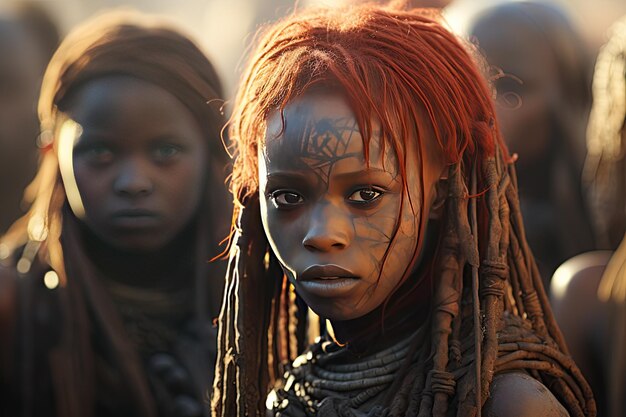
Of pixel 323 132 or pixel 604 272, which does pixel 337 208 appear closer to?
pixel 323 132

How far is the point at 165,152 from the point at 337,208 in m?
0.95

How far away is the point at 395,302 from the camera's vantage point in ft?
7.07

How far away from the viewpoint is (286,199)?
81.7 inches

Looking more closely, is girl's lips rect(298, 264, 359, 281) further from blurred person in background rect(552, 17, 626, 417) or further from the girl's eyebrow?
blurred person in background rect(552, 17, 626, 417)

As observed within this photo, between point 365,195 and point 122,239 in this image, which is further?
point 122,239

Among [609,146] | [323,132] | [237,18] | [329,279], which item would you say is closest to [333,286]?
[329,279]

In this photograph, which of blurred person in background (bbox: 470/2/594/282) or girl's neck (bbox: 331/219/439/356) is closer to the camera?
girl's neck (bbox: 331/219/439/356)

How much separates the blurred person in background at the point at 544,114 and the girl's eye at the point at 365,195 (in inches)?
61.1

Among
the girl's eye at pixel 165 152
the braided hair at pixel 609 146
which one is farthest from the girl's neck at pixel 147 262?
the braided hair at pixel 609 146

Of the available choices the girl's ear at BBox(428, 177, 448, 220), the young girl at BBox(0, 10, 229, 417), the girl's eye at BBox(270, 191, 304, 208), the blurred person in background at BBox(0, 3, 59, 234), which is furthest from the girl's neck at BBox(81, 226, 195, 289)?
the blurred person in background at BBox(0, 3, 59, 234)

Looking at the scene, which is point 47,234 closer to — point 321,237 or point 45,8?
point 321,237

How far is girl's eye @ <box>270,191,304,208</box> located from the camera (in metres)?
2.06

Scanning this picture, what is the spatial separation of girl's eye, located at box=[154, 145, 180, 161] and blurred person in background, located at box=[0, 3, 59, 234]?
5.25 feet

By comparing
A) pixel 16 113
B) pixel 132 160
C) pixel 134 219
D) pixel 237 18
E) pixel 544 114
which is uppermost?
pixel 237 18
